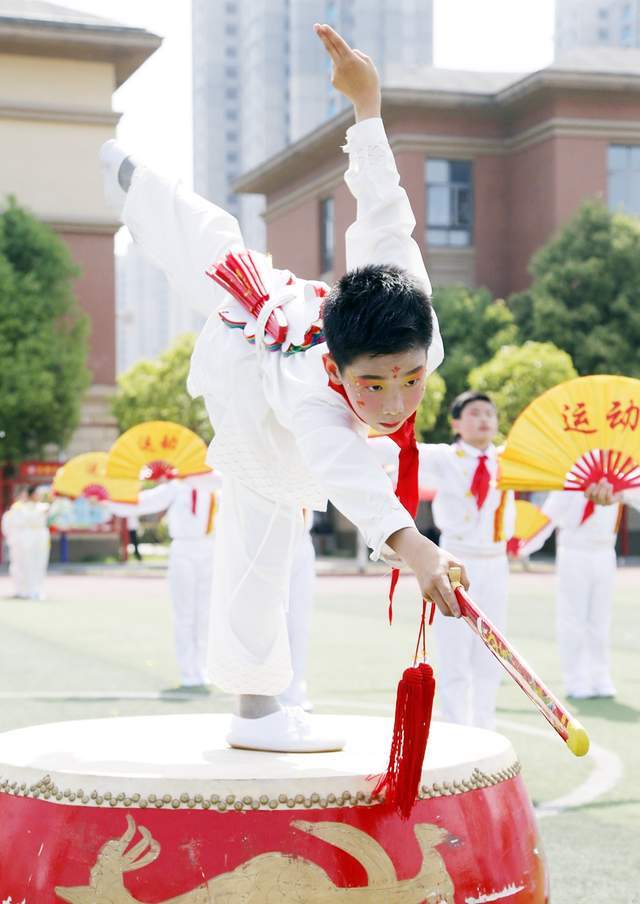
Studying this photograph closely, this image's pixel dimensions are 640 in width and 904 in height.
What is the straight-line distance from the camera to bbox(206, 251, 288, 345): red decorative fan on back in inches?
148

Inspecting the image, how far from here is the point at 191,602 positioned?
10.1 meters

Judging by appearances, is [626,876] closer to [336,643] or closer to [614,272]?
[336,643]

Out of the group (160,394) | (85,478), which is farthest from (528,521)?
(160,394)

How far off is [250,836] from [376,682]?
6252 millimetres

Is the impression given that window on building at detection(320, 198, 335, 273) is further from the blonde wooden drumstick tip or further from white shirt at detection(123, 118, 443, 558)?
the blonde wooden drumstick tip

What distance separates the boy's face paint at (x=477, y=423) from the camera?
278 inches

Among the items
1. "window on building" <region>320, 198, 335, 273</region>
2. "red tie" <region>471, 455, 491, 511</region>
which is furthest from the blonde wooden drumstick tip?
"window on building" <region>320, 198, 335, 273</region>

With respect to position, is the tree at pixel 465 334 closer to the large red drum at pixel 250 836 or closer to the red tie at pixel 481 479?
the red tie at pixel 481 479

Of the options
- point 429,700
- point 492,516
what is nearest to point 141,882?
point 429,700

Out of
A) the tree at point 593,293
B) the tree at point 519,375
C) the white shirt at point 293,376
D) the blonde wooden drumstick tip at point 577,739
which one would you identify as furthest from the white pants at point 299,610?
the tree at point 593,293

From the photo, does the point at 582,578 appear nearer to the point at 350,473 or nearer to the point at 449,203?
the point at 350,473

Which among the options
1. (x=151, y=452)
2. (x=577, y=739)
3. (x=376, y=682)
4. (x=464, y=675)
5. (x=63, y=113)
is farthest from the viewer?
(x=63, y=113)

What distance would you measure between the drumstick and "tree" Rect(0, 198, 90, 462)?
26.1 m

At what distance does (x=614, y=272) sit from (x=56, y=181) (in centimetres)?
1189
